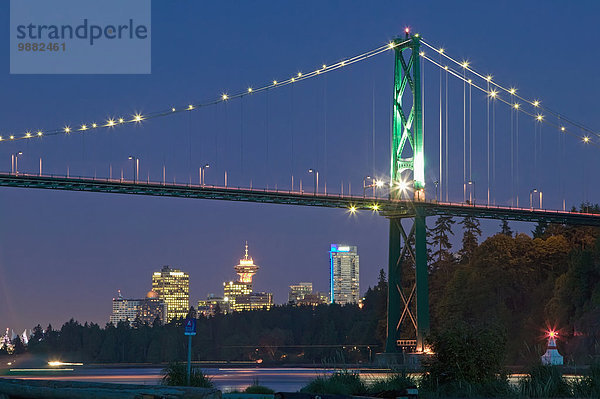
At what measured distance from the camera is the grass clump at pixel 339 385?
26.3 metres

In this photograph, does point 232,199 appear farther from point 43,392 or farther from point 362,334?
point 362,334

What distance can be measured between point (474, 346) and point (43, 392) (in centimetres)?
1268

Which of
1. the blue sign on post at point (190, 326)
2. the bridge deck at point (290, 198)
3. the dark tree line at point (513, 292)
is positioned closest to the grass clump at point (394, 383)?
the blue sign on post at point (190, 326)

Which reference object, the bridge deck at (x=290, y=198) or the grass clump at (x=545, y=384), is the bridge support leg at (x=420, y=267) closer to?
the bridge deck at (x=290, y=198)

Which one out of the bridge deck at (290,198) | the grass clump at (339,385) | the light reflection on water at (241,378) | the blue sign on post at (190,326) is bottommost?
the light reflection on water at (241,378)

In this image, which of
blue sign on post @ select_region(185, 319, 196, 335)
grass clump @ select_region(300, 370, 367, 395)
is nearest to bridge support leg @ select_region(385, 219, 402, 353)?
grass clump @ select_region(300, 370, 367, 395)

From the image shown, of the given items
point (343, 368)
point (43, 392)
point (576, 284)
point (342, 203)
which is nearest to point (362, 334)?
point (576, 284)

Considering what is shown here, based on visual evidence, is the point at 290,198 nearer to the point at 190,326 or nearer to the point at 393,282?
the point at 393,282

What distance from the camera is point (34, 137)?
3199 inches

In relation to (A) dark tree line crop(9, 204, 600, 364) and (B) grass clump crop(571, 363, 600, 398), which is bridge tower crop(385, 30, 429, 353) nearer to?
(A) dark tree line crop(9, 204, 600, 364)

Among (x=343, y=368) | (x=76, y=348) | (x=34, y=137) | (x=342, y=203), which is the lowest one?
(x=76, y=348)

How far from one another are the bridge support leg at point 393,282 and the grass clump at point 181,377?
49.9 meters

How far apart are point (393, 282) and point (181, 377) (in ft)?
169

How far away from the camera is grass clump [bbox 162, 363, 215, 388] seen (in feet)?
89.5
